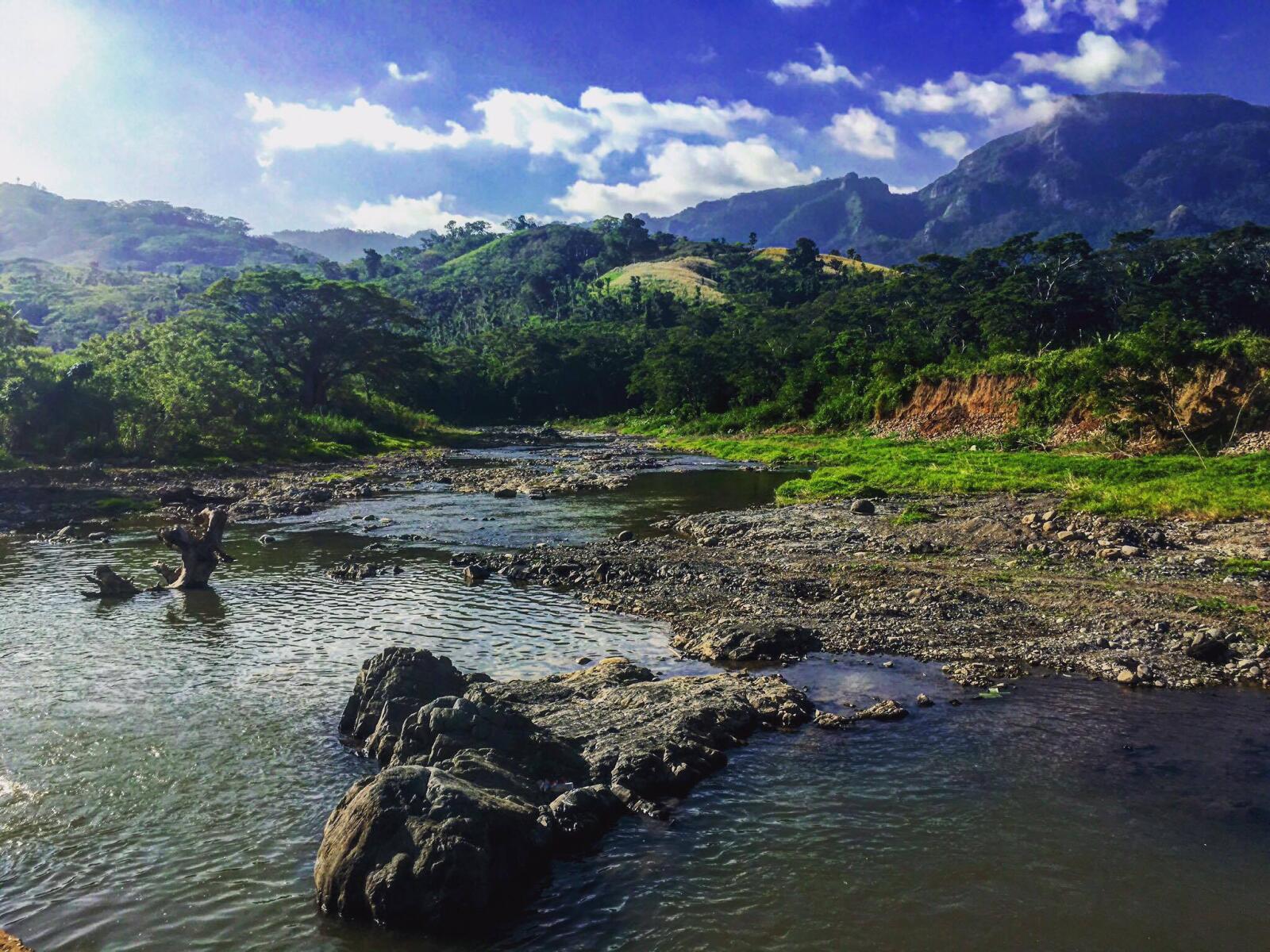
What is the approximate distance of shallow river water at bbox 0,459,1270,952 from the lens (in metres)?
8.73

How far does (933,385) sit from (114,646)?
6611cm

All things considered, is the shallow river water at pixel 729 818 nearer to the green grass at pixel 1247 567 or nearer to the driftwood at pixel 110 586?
the driftwood at pixel 110 586

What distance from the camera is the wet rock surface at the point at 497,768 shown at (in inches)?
348

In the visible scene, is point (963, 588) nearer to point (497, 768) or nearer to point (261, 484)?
point (497, 768)

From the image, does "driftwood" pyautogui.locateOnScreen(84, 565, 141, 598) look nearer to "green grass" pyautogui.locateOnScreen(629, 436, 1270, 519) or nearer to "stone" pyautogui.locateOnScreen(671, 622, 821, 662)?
"stone" pyautogui.locateOnScreen(671, 622, 821, 662)

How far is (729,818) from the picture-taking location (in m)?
10.9

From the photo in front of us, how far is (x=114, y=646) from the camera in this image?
61.3ft

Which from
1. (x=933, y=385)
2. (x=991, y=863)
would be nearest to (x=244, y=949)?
(x=991, y=863)

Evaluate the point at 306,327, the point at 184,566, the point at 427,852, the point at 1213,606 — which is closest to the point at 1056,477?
the point at 1213,606

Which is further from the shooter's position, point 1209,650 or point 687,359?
point 687,359

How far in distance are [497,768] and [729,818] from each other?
3.18m

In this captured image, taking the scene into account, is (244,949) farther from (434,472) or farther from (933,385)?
(933,385)

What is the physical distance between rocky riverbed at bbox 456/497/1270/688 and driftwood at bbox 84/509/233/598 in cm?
759

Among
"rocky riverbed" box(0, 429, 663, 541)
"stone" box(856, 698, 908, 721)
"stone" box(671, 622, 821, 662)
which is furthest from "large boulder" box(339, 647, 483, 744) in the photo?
"rocky riverbed" box(0, 429, 663, 541)
